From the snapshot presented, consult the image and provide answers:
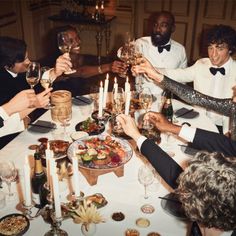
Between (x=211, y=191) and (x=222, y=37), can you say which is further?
(x=222, y=37)

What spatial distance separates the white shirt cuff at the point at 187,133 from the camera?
8.28ft

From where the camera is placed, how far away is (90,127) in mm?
2848

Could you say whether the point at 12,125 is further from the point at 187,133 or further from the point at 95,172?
the point at 187,133

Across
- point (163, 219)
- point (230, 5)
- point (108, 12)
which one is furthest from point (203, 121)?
point (108, 12)

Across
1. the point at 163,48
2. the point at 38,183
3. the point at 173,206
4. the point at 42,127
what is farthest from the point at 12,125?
the point at 163,48

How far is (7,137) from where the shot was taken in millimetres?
3100

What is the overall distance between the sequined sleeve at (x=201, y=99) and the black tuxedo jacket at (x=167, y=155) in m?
0.81

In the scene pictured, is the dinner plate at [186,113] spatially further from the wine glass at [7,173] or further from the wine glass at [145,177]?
the wine glass at [7,173]

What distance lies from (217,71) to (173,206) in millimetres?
2251

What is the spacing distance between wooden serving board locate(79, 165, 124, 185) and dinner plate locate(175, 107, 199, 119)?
114cm

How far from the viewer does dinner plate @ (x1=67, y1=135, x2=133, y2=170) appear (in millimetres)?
2208

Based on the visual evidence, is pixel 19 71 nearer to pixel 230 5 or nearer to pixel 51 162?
pixel 51 162

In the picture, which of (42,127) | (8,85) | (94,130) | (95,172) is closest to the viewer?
(95,172)

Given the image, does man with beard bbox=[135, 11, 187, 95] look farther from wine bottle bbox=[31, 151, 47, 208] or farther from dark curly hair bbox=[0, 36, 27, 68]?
wine bottle bbox=[31, 151, 47, 208]
